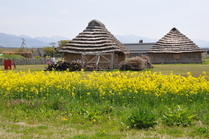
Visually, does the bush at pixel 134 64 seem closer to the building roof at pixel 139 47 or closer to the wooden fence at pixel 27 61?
the wooden fence at pixel 27 61

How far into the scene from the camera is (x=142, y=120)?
736 centimetres

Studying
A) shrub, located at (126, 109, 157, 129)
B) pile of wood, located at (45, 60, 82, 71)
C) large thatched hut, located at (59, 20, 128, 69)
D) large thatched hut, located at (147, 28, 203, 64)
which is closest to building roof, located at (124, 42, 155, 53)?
large thatched hut, located at (147, 28, 203, 64)

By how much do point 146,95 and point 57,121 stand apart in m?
3.18

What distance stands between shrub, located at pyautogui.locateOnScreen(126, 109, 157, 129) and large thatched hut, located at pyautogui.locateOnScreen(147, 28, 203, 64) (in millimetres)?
35786

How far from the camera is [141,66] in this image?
2662cm

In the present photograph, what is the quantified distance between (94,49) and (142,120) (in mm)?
22739

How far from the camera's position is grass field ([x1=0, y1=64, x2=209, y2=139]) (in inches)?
279

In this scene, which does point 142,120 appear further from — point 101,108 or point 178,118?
point 101,108

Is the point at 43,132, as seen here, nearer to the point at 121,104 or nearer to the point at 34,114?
the point at 34,114

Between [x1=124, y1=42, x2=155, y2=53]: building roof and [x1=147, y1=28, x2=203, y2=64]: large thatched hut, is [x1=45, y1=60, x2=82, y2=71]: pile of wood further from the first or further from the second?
[x1=124, y1=42, x2=155, y2=53]: building roof

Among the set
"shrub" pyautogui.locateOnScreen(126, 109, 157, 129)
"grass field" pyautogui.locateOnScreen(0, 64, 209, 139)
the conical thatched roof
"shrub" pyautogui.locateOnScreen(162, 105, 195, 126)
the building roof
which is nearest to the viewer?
"grass field" pyautogui.locateOnScreen(0, 64, 209, 139)

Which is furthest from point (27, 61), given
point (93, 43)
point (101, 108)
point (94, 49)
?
point (101, 108)

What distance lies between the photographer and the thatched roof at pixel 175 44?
4241 centimetres

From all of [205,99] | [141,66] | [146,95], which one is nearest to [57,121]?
[146,95]
